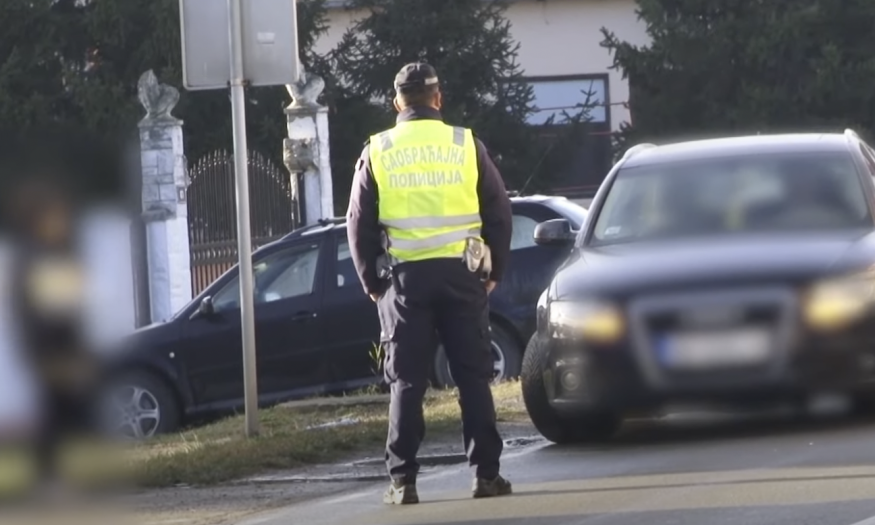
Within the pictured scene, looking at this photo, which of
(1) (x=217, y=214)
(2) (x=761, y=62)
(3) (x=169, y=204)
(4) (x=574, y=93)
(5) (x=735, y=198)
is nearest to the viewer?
(5) (x=735, y=198)

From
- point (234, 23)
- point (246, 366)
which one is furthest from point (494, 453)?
point (234, 23)

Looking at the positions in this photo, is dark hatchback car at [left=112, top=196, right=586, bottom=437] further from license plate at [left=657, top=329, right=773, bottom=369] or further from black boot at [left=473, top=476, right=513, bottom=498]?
black boot at [left=473, top=476, right=513, bottom=498]

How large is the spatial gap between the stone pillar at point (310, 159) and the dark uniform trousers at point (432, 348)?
1345 centimetres

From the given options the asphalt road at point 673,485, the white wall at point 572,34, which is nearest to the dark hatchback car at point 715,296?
the asphalt road at point 673,485

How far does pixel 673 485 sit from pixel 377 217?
1.66m

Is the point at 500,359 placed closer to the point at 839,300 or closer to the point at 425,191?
the point at 839,300

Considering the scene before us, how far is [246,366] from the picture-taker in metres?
10.2

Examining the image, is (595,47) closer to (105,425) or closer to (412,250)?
(412,250)

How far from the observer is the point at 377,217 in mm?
7902

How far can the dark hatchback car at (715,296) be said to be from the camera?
8.70 m

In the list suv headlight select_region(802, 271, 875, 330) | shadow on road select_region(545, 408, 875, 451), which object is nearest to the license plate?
suv headlight select_region(802, 271, 875, 330)

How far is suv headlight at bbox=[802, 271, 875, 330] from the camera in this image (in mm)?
8766

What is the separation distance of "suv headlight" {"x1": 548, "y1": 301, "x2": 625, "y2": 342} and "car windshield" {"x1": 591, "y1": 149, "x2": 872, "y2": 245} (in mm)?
905

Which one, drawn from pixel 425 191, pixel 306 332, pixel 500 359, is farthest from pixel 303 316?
pixel 425 191
